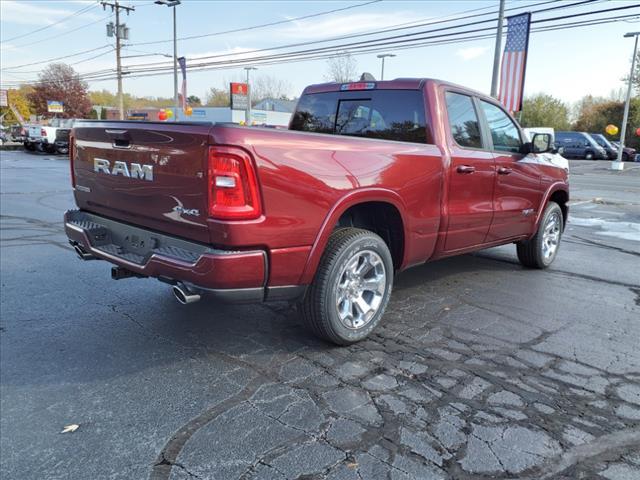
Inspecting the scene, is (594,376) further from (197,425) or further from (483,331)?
(197,425)

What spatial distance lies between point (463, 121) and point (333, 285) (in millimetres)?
2182

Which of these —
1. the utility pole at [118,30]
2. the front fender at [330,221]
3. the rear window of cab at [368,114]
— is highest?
the utility pole at [118,30]

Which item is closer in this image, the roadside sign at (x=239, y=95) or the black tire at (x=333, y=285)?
the black tire at (x=333, y=285)

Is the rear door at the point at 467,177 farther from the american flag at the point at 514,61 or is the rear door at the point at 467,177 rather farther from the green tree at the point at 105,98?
the green tree at the point at 105,98

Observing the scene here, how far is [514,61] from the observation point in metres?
A: 17.5

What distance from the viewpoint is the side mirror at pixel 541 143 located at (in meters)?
5.37

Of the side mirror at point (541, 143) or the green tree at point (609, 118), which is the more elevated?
the green tree at point (609, 118)

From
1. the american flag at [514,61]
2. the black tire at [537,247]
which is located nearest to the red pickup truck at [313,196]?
the black tire at [537,247]

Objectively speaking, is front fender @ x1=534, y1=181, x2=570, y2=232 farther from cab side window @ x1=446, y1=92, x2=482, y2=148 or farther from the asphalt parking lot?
cab side window @ x1=446, y1=92, x2=482, y2=148

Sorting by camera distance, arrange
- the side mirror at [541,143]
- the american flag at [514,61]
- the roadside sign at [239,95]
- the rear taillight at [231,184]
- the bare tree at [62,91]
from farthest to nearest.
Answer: the bare tree at [62,91]
the roadside sign at [239,95]
the american flag at [514,61]
the side mirror at [541,143]
the rear taillight at [231,184]

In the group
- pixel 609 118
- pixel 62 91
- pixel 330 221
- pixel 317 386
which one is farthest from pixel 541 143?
pixel 62 91

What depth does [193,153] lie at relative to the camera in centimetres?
295

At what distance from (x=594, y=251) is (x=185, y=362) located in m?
6.24

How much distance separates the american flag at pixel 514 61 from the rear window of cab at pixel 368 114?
1421 cm
